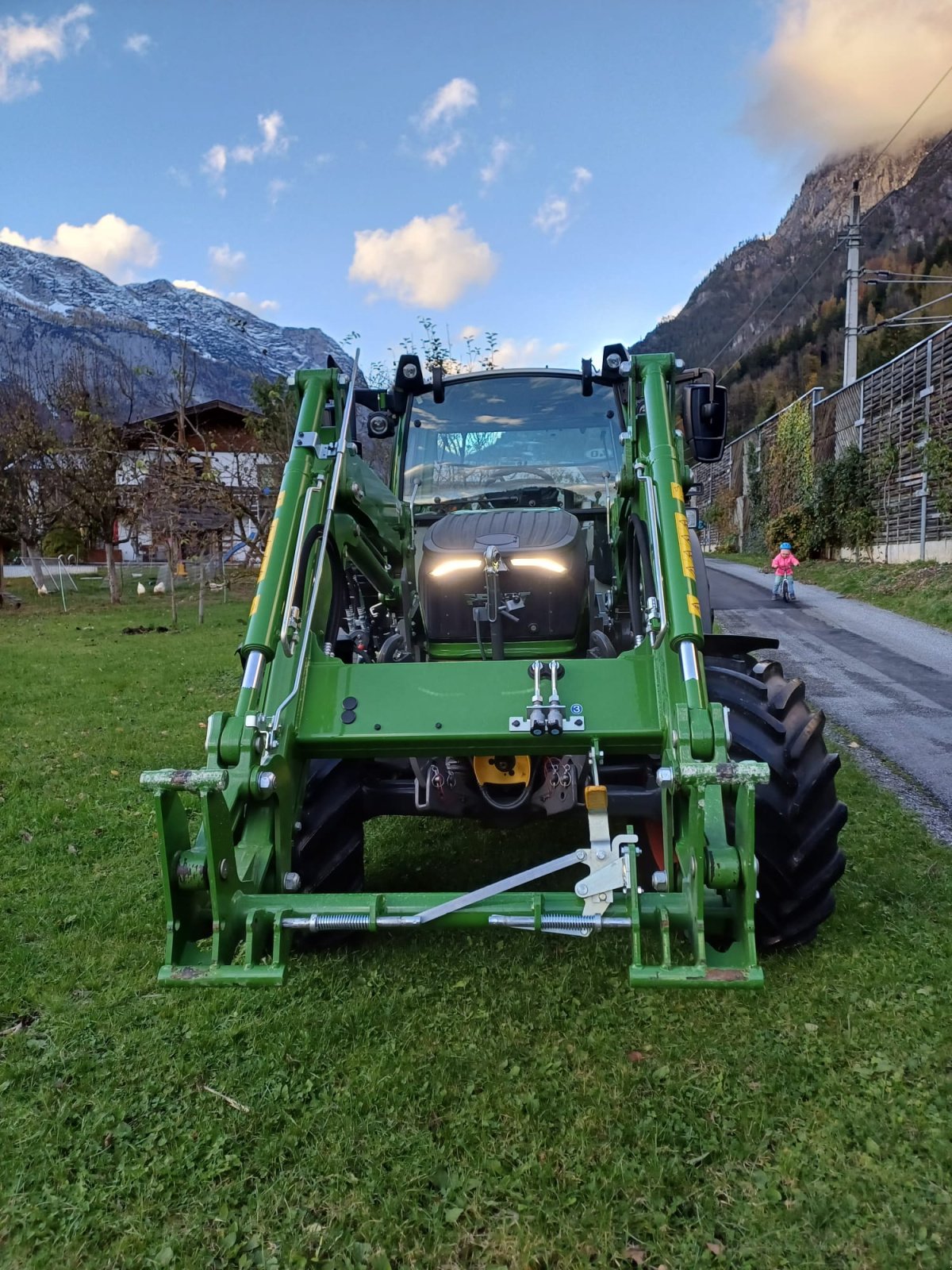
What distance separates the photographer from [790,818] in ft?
10.6

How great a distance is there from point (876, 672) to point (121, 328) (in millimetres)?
131180

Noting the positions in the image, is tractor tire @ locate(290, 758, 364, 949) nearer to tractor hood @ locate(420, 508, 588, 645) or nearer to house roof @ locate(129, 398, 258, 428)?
tractor hood @ locate(420, 508, 588, 645)

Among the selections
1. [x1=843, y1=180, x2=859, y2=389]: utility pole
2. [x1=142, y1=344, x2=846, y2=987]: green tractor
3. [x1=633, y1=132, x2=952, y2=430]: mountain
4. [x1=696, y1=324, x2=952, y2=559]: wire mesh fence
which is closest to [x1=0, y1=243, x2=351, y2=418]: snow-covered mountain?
[x1=633, y1=132, x2=952, y2=430]: mountain

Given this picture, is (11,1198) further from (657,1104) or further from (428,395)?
(428,395)

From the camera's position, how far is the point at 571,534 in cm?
387

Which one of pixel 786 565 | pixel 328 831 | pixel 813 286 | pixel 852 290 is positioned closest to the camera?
pixel 328 831

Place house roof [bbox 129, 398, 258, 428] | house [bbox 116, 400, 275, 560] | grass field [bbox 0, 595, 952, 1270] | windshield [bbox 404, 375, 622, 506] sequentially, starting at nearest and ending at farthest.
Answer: grass field [bbox 0, 595, 952, 1270]
windshield [bbox 404, 375, 622, 506]
house [bbox 116, 400, 275, 560]
house roof [bbox 129, 398, 258, 428]

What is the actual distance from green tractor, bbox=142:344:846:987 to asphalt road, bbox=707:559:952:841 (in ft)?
7.07

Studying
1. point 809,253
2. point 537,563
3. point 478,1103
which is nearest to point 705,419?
point 537,563

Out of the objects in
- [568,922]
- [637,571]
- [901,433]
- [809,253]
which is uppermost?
[809,253]

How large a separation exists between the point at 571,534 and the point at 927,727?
15.8 feet

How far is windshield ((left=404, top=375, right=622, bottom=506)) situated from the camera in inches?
185

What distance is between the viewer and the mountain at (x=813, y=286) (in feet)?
175

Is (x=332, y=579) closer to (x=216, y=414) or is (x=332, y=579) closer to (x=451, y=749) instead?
(x=451, y=749)
